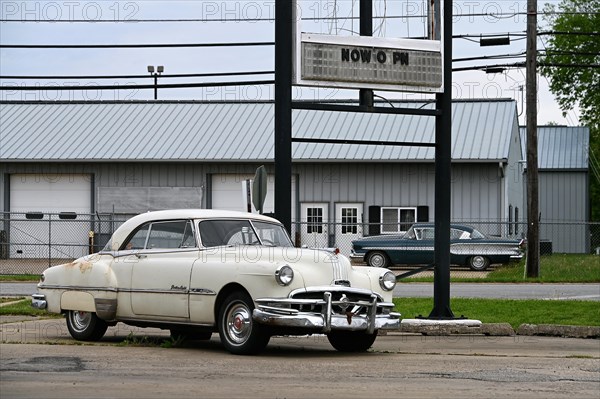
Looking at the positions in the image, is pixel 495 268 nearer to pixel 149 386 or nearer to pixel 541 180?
pixel 541 180

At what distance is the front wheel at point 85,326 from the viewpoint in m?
14.6

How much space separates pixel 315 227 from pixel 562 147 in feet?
76.9

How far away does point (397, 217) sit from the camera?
138 ft

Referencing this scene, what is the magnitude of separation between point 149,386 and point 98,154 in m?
34.2

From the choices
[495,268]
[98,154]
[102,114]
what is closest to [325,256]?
[495,268]

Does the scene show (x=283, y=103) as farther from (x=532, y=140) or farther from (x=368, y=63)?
(x=532, y=140)

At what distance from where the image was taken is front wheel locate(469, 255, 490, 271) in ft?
120

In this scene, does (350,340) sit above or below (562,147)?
below

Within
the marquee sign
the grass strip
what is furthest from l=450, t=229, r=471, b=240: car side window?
the marquee sign

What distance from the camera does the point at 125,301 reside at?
14.2 meters

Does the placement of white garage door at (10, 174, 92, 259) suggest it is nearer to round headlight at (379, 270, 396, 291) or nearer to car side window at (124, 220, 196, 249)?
car side window at (124, 220, 196, 249)

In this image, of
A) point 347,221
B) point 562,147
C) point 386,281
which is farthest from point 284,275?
point 562,147

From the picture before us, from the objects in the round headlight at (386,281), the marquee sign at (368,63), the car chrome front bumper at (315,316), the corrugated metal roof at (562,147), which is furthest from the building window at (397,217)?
the car chrome front bumper at (315,316)

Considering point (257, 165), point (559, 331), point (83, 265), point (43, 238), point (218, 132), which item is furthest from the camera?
point (218, 132)
